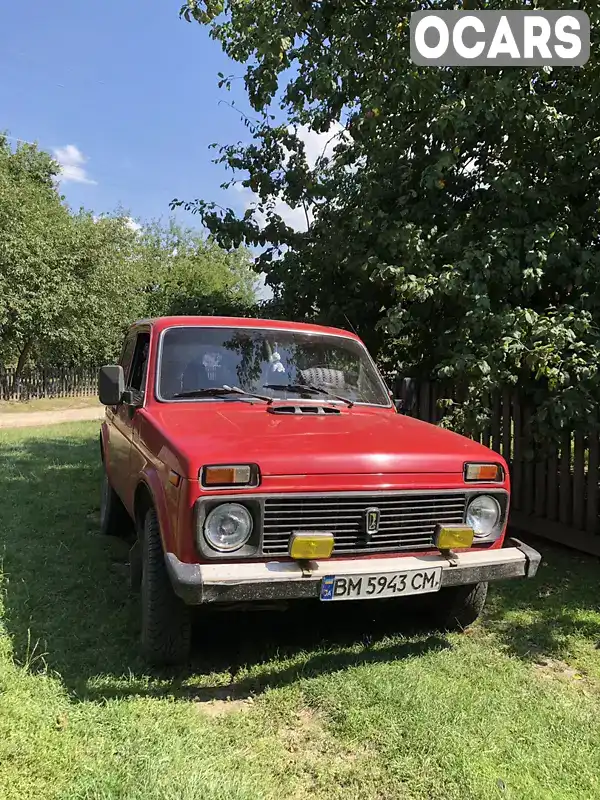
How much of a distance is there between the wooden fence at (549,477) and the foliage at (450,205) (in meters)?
0.61

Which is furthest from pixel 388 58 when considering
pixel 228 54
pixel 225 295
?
pixel 225 295

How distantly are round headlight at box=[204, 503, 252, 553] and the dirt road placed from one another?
50.8 feet

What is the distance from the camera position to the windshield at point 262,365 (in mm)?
4223

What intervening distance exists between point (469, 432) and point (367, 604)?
1.96m

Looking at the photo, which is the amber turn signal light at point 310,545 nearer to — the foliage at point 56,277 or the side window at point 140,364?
the side window at point 140,364

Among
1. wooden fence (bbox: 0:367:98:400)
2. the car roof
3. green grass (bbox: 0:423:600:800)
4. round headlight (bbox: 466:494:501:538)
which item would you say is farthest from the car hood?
wooden fence (bbox: 0:367:98:400)

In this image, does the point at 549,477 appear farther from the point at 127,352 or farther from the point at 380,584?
the point at 127,352

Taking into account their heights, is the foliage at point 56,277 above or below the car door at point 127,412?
above

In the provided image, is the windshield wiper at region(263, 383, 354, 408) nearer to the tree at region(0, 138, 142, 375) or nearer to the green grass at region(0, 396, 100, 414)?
the green grass at region(0, 396, 100, 414)

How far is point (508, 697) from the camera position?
10.8 feet

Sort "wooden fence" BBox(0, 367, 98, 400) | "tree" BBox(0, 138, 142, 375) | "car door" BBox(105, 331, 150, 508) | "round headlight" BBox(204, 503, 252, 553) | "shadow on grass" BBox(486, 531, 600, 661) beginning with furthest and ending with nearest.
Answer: "wooden fence" BBox(0, 367, 98, 400) < "tree" BBox(0, 138, 142, 375) < "car door" BBox(105, 331, 150, 508) < "shadow on grass" BBox(486, 531, 600, 661) < "round headlight" BBox(204, 503, 252, 553)

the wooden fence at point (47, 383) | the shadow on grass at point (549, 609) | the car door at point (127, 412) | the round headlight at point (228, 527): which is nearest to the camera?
the round headlight at point (228, 527)

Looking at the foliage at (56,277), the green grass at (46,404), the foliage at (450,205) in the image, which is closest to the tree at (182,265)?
the foliage at (56,277)

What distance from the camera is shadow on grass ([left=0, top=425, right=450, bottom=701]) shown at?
133 inches
